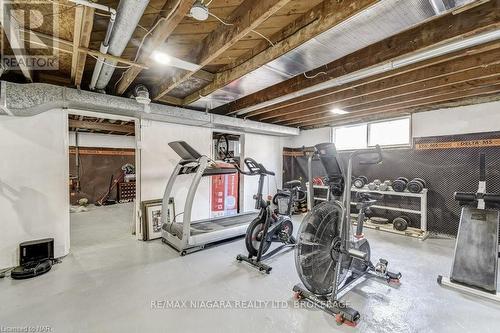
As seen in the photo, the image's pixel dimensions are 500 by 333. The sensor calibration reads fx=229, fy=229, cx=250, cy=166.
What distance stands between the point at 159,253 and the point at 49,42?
3.00 m

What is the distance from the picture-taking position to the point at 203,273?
2.98 meters

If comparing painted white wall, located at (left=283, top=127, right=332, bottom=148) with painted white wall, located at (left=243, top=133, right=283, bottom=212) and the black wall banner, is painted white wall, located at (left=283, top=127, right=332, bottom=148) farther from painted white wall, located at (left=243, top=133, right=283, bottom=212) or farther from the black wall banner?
the black wall banner

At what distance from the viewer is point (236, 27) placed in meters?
1.97

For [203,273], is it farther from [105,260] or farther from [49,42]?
[49,42]

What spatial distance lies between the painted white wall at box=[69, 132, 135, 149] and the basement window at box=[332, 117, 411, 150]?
Answer: 24.9 ft

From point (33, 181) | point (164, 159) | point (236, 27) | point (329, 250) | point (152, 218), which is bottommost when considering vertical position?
point (152, 218)

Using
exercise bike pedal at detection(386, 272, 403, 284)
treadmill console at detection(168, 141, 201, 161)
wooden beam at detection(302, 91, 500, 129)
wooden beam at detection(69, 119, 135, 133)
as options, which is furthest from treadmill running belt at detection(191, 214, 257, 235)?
wooden beam at detection(69, 119, 135, 133)

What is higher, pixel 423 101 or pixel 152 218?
pixel 423 101

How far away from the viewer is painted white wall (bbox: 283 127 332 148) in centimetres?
643

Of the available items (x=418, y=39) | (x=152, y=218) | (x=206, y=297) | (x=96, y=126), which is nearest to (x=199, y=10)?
(x=418, y=39)

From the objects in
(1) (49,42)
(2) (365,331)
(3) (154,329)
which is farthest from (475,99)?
(1) (49,42)

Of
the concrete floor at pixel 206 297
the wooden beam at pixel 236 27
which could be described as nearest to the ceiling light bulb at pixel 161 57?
the wooden beam at pixel 236 27

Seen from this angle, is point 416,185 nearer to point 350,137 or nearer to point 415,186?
point 415,186

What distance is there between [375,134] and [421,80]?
9.00 ft
